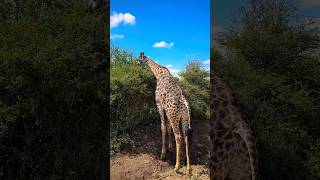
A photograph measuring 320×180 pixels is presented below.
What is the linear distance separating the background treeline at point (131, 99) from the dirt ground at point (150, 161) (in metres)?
0.15

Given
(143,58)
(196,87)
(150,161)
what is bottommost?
(150,161)

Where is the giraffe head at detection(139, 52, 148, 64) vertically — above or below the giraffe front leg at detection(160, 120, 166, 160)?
above

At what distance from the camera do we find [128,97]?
6.78 m

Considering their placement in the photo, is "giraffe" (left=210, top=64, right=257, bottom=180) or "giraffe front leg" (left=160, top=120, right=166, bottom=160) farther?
"giraffe front leg" (left=160, top=120, right=166, bottom=160)

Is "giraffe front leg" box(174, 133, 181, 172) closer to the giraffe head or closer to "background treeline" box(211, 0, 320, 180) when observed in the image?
"background treeline" box(211, 0, 320, 180)

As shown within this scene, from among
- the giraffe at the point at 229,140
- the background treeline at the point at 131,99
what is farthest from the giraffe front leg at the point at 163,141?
the giraffe at the point at 229,140

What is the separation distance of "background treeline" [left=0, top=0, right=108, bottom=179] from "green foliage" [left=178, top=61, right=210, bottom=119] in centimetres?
235

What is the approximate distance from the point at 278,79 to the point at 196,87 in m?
1.65

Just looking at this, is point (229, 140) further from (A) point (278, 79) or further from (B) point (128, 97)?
(B) point (128, 97)

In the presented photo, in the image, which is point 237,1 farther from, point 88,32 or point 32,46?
point 32,46

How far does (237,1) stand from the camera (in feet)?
24.6

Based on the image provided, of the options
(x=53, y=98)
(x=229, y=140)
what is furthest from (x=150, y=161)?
(x=229, y=140)

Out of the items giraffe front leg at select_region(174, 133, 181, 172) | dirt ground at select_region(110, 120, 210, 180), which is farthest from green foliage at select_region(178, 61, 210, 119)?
giraffe front leg at select_region(174, 133, 181, 172)

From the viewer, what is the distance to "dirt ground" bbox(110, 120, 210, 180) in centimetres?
602
